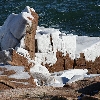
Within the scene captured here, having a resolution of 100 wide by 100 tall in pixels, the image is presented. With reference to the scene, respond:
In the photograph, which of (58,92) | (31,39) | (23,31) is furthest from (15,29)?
(58,92)

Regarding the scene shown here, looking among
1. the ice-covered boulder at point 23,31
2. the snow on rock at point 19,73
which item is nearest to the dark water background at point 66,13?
the ice-covered boulder at point 23,31

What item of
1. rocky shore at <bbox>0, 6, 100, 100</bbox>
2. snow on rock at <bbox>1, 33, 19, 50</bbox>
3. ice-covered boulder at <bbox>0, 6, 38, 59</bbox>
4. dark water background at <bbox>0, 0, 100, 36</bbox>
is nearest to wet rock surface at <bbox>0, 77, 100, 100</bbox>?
rocky shore at <bbox>0, 6, 100, 100</bbox>

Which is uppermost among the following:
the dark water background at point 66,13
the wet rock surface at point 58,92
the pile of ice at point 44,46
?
the dark water background at point 66,13

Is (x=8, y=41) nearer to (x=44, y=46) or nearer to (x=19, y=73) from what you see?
(x=44, y=46)

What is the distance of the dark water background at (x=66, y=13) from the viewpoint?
28391mm

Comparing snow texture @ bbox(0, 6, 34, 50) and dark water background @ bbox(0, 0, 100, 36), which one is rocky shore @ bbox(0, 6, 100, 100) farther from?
dark water background @ bbox(0, 0, 100, 36)

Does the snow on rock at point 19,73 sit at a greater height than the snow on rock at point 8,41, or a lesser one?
lesser

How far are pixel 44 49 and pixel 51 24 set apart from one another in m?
14.2

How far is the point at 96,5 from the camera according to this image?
36.1 meters

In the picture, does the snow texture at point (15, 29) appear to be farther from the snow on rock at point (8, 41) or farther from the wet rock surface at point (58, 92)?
the wet rock surface at point (58, 92)

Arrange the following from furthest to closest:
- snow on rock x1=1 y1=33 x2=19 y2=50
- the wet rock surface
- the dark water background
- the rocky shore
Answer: the dark water background < snow on rock x1=1 y1=33 x2=19 y2=50 < the rocky shore < the wet rock surface

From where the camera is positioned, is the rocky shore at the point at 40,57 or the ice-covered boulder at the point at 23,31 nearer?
the rocky shore at the point at 40,57

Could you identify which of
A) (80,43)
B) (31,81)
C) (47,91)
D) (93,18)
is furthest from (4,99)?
(93,18)

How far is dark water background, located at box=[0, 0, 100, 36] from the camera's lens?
2839 cm
